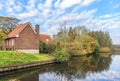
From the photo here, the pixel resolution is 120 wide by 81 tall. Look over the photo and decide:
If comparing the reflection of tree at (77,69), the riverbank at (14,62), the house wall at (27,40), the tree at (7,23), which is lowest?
the reflection of tree at (77,69)

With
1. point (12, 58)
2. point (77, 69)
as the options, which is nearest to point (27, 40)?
point (12, 58)

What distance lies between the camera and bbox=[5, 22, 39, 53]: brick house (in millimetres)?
31438

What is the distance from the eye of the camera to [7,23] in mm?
41812

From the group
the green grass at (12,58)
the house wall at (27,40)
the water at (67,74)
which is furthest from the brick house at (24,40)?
the water at (67,74)

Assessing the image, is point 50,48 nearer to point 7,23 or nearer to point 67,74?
point 7,23

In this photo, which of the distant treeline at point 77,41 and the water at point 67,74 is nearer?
the water at point 67,74

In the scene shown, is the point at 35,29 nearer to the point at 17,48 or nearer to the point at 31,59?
the point at 17,48

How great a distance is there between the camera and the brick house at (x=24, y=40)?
3144 centimetres

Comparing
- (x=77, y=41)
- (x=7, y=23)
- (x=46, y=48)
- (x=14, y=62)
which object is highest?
(x=7, y=23)

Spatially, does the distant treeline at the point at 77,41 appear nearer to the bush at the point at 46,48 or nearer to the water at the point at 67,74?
the bush at the point at 46,48

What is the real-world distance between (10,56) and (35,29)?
48.5 feet

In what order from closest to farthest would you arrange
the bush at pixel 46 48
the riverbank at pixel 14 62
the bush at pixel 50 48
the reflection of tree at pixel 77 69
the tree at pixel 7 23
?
the reflection of tree at pixel 77 69 < the riverbank at pixel 14 62 < the bush at pixel 50 48 < the bush at pixel 46 48 < the tree at pixel 7 23

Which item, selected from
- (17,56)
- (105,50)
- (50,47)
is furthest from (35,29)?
(105,50)

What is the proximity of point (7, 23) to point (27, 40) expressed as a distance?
12295 mm
